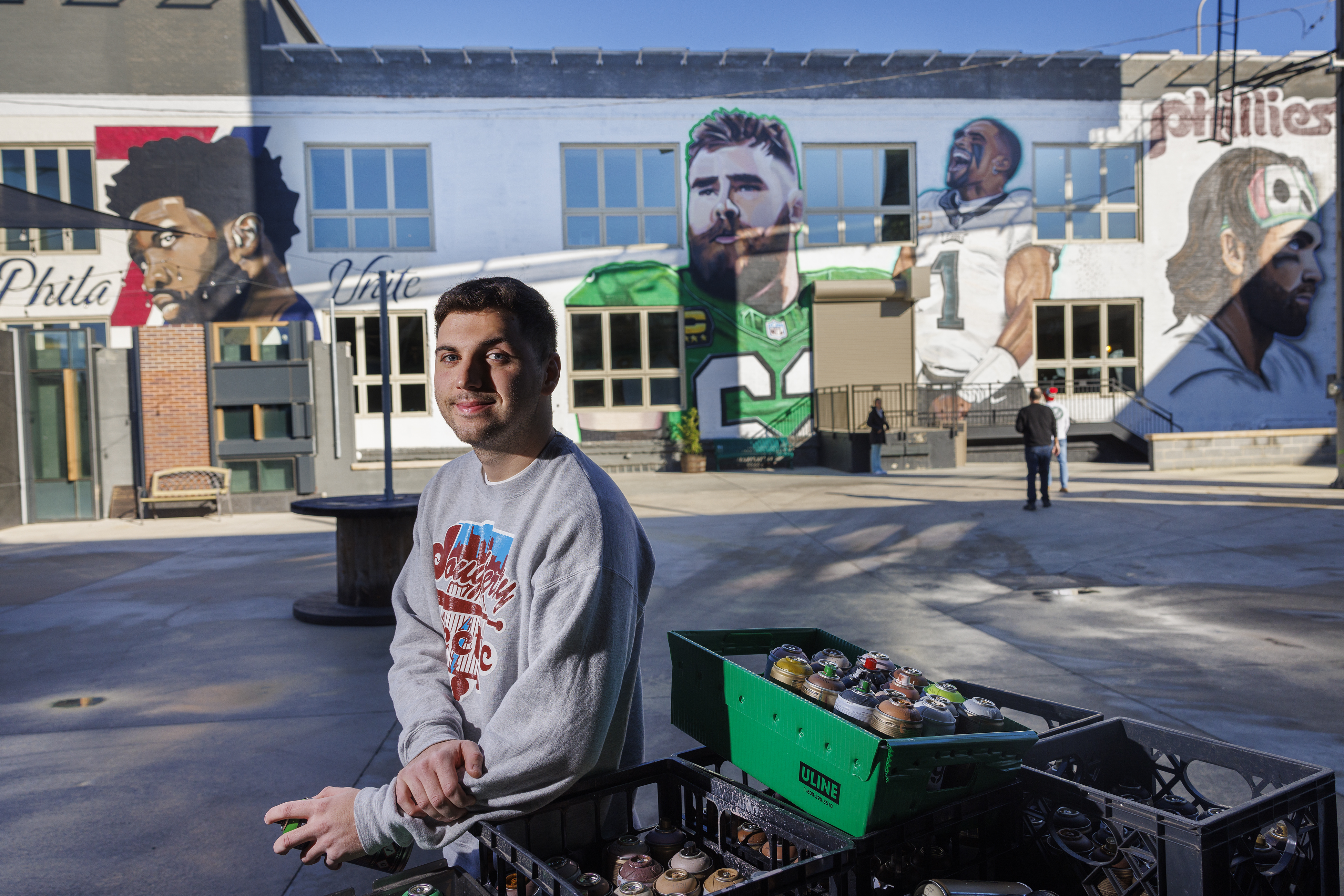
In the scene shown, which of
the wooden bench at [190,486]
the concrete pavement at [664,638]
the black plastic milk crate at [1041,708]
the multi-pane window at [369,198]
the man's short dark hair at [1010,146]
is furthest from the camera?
the man's short dark hair at [1010,146]

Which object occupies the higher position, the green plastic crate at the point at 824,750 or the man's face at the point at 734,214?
the man's face at the point at 734,214

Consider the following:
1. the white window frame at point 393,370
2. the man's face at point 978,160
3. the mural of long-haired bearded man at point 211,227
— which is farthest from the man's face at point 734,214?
the mural of long-haired bearded man at point 211,227

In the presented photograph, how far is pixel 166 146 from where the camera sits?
18.3 meters

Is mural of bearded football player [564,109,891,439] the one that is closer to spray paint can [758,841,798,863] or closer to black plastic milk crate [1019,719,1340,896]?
black plastic milk crate [1019,719,1340,896]

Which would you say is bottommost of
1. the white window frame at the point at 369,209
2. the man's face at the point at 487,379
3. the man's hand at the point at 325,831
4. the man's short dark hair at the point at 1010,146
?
the man's hand at the point at 325,831

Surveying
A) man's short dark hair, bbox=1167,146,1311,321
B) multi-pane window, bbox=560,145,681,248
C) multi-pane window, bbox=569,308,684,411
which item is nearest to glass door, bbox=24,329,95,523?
multi-pane window, bbox=569,308,684,411

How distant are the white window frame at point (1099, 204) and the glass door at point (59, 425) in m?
20.6

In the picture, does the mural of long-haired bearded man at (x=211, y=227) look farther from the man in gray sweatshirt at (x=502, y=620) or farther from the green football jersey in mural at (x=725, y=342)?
the man in gray sweatshirt at (x=502, y=620)

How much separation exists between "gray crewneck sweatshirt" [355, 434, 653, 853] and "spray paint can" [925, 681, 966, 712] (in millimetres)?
624

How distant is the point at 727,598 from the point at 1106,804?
524 centimetres

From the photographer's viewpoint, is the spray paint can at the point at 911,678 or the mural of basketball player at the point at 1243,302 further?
the mural of basketball player at the point at 1243,302

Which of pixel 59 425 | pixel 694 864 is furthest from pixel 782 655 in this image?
pixel 59 425

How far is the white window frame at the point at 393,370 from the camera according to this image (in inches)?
773

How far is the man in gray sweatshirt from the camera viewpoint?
1.59 meters
